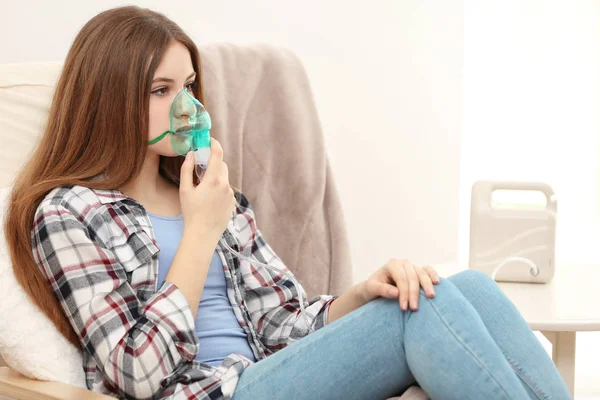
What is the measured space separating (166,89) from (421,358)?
661mm

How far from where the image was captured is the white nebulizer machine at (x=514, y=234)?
191 centimetres

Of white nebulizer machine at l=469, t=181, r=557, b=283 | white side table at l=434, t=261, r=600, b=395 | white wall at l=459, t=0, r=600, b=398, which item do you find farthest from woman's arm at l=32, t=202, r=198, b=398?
white wall at l=459, t=0, r=600, b=398

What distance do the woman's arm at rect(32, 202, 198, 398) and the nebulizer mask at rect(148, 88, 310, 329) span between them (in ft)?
0.78

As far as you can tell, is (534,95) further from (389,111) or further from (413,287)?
(413,287)

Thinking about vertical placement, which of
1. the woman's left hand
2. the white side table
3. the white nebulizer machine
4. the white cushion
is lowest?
the white side table

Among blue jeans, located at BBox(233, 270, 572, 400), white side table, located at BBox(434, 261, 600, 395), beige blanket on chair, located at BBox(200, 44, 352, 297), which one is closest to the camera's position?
blue jeans, located at BBox(233, 270, 572, 400)

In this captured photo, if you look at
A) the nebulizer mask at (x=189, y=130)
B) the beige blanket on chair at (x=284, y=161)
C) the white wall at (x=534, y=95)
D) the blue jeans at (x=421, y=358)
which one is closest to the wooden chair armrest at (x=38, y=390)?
the blue jeans at (x=421, y=358)

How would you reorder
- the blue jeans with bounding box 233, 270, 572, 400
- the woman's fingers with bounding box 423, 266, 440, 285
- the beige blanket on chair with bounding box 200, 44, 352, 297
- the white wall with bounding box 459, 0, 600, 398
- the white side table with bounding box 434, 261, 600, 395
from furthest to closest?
the white wall with bounding box 459, 0, 600, 398 < the beige blanket on chair with bounding box 200, 44, 352, 297 < the white side table with bounding box 434, 261, 600, 395 < the woman's fingers with bounding box 423, 266, 440, 285 < the blue jeans with bounding box 233, 270, 572, 400

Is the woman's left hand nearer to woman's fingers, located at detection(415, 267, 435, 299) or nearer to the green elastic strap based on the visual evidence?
woman's fingers, located at detection(415, 267, 435, 299)

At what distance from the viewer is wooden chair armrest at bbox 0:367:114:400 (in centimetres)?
117

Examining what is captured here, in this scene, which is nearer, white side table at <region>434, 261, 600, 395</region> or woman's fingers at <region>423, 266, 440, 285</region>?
woman's fingers at <region>423, 266, 440, 285</region>

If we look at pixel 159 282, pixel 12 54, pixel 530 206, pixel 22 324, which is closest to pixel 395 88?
pixel 530 206

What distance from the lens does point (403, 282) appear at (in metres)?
1.24

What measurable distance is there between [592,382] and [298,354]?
1.90 meters
